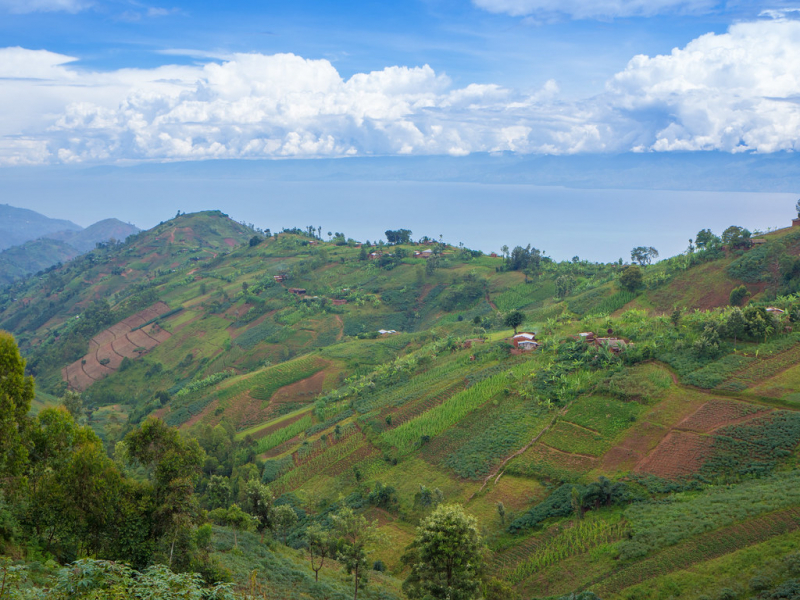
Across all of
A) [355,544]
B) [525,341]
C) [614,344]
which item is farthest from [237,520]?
[614,344]

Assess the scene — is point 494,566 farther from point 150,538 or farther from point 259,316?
point 259,316

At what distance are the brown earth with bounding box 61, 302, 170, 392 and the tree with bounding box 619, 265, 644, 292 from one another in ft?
222

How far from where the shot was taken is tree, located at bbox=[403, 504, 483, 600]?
1786 cm

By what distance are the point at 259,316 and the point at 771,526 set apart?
70053 millimetres

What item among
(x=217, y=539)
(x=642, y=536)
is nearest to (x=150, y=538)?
(x=217, y=539)

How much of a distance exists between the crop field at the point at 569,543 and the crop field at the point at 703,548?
234 centimetres

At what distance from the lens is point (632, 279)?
179 feet

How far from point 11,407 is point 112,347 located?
76.8 metres

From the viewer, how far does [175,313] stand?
298ft

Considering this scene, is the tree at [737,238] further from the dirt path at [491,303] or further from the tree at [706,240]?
the dirt path at [491,303]

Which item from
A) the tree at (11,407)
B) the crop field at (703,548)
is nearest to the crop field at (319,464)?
the crop field at (703,548)

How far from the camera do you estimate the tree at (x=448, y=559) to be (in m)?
17.9

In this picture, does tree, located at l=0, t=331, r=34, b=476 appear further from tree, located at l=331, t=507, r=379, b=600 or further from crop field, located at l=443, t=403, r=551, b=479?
crop field, located at l=443, t=403, r=551, b=479

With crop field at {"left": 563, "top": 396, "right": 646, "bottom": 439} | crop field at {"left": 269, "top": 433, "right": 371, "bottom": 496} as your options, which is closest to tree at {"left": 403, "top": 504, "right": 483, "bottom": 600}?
crop field at {"left": 563, "top": 396, "right": 646, "bottom": 439}
